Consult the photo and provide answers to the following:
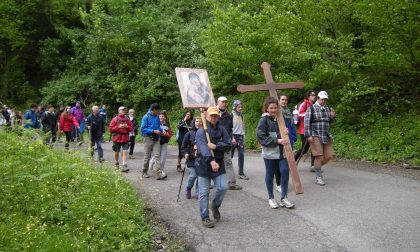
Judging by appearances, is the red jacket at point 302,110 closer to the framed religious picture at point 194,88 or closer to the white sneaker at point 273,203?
the framed religious picture at point 194,88

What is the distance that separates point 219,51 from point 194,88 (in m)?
7.31

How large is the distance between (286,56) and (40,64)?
22.4 meters

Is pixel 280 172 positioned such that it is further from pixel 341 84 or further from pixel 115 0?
pixel 115 0

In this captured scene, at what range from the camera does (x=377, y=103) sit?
14484mm

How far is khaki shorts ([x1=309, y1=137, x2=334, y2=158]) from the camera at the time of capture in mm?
8987

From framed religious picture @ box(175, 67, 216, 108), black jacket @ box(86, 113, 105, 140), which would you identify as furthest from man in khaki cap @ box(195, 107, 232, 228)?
black jacket @ box(86, 113, 105, 140)

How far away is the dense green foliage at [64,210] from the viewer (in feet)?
16.7

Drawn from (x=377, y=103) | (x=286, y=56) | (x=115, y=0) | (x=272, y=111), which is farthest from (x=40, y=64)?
(x=272, y=111)

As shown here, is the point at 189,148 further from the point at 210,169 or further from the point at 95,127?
the point at 95,127

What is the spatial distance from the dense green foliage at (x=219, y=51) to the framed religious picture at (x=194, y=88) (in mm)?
5380

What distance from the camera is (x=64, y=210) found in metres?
6.14

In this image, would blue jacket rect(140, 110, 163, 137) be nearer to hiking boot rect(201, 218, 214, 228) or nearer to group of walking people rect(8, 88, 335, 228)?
group of walking people rect(8, 88, 335, 228)

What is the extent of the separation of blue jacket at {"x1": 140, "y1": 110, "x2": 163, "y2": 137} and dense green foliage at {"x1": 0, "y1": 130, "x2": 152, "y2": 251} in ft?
7.73

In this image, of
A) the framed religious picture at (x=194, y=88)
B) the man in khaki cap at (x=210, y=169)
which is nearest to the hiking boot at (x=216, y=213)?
the man in khaki cap at (x=210, y=169)
